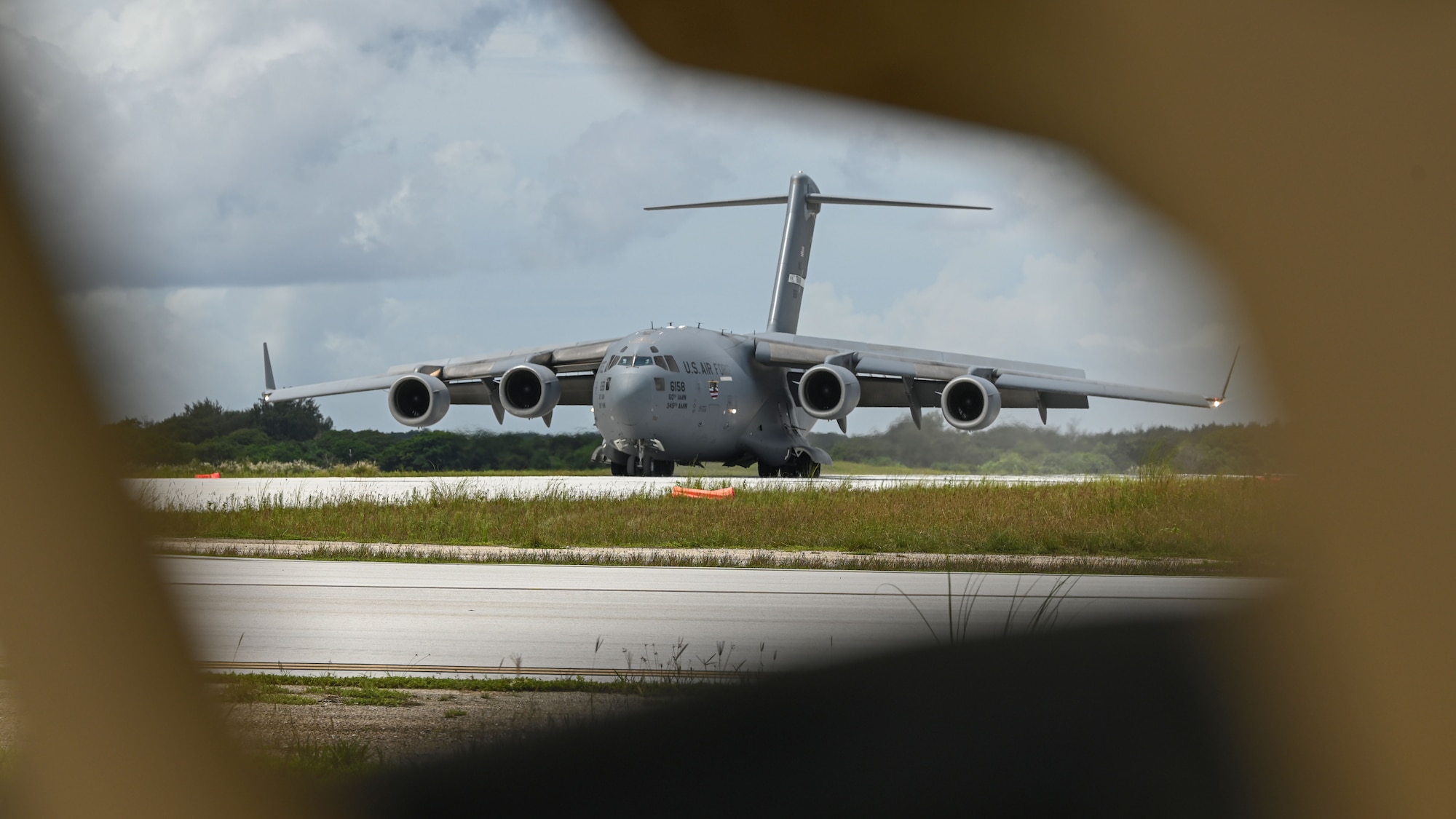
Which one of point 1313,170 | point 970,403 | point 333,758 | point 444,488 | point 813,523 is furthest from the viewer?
point 970,403

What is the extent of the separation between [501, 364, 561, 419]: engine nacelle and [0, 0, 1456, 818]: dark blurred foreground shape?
2408 centimetres

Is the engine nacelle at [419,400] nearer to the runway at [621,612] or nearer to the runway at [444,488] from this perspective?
the runway at [444,488]

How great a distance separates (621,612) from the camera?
7977 millimetres

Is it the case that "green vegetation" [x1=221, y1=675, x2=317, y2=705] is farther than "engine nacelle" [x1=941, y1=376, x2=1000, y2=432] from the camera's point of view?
No

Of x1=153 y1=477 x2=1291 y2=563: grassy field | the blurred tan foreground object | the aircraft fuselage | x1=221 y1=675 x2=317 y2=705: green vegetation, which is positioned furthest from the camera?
the aircraft fuselage

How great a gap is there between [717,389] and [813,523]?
36.5 ft

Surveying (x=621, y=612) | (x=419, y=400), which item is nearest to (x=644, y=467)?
(x=419, y=400)

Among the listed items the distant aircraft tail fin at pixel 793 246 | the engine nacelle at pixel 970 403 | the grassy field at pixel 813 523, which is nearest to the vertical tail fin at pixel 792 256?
the distant aircraft tail fin at pixel 793 246

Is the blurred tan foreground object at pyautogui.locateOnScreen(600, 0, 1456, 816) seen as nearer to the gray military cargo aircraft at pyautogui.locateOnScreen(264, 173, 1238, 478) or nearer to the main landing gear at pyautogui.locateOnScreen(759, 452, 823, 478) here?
the gray military cargo aircraft at pyautogui.locateOnScreen(264, 173, 1238, 478)

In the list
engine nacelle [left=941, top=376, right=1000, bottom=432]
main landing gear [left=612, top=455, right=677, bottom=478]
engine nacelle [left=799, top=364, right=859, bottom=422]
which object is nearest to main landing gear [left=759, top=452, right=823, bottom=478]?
main landing gear [left=612, top=455, right=677, bottom=478]

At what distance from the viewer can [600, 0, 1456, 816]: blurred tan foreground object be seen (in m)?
2.04

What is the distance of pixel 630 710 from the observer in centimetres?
475

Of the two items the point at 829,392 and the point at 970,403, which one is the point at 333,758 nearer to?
the point at 970,403

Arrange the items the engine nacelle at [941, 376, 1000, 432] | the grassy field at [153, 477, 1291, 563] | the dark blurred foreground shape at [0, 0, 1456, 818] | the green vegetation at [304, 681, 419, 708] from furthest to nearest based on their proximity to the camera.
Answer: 1. the engine nacelle at [941, 376, 1000, 432]
2. the grassy field at [153, 477, 1291, 563]
3. the green vegetation at [304, 681, 419, 708]
4. the dark blurred foreground shape at [0, 0, 1456, 818]
